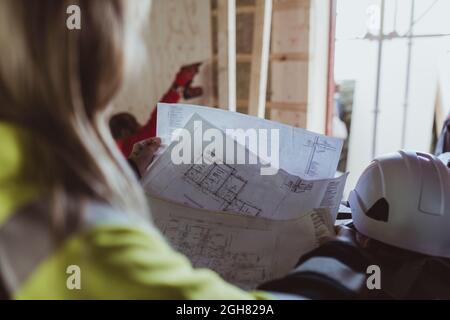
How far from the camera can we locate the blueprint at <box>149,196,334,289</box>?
0.68 m

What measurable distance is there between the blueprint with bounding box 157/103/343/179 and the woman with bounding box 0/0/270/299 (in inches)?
17.0

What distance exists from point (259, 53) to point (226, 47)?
0.19 m

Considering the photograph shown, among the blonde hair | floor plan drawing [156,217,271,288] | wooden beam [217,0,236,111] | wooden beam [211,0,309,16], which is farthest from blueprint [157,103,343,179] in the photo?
wooden beam [211,0,309,16]

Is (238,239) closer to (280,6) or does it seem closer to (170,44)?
(170,44)

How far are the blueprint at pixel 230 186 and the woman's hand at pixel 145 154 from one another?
0.06 m

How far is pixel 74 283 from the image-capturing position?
349mm

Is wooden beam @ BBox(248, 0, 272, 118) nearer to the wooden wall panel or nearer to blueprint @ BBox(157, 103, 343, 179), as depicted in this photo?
the wooden wall panel

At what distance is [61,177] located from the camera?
13.3 inches

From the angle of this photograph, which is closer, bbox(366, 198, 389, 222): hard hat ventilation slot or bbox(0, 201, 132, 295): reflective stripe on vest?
bbox(0, 201, 132, 295): reflective stripe on vest

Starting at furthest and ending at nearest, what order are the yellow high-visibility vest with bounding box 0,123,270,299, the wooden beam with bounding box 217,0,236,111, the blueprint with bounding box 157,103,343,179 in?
the wooden beam with bounding box 217,0,236,111
the blueprint with bounding box 157,103,343,179
the yellow high-visibility vest with bounding box 0,123,270,299

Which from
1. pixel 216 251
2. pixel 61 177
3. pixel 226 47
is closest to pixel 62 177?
pixel 61 177

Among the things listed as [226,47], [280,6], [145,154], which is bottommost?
[145,154]
